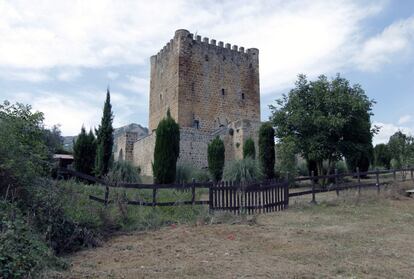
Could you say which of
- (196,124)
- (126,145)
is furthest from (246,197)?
(126,145)

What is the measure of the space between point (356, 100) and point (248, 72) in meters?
16.0

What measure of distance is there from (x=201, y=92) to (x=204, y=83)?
808 mm

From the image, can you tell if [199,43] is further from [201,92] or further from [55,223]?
[55,223]

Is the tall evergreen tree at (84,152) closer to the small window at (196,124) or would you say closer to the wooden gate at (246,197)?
the wooden gate at (246,197)

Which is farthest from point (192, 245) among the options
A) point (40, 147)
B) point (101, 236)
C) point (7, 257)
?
point (40, 147)

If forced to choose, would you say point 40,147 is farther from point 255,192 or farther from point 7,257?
point 255,192

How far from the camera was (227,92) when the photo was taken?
104ft

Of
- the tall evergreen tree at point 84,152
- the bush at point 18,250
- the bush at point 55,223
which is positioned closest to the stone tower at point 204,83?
the tall evergreen tree at point 84,152

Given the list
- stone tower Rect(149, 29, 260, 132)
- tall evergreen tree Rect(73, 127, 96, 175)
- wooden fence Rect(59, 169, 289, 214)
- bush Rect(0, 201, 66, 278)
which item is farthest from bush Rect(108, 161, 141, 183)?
stone tower Rect(149, 29, 260, 132)

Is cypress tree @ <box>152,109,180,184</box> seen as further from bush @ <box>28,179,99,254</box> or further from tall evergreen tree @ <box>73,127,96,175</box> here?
bush @ <box>28,179,99,254</box>

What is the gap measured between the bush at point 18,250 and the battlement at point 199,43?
84.7ft

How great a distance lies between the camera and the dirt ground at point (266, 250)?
5008 mm

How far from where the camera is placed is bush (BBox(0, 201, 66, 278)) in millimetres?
4027

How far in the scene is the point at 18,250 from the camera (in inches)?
175
